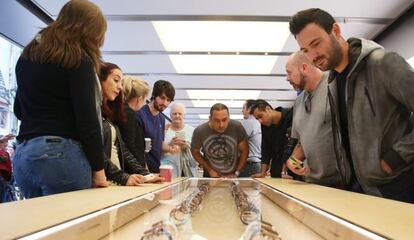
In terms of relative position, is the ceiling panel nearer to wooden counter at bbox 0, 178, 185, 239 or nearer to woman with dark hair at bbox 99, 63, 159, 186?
woman with dark hair at bbox 99, 63, 159, 186

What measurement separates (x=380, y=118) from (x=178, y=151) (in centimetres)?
246

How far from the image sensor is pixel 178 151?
381cm

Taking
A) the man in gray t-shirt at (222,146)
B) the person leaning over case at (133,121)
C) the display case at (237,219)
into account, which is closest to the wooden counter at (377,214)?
the display case at (237,219)

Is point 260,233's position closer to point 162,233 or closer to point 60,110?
point 162,233

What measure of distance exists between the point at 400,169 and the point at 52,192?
135 cm

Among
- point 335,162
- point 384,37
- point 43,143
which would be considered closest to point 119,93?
point 43,143

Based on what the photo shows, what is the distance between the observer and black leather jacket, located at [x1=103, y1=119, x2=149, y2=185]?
1.94 meters

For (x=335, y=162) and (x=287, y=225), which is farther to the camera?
(x=335, y=162)

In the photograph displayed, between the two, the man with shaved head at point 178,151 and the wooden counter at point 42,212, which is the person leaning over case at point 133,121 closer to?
the man with shaved head at point 178,151

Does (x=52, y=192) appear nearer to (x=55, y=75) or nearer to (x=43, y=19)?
(x=55, y=75)

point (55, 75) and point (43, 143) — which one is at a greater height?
point (55, 75)

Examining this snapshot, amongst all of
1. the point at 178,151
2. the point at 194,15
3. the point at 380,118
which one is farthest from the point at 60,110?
the point at 178,151

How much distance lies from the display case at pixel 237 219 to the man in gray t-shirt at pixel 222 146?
176 centimetres

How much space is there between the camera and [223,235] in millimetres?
1197
